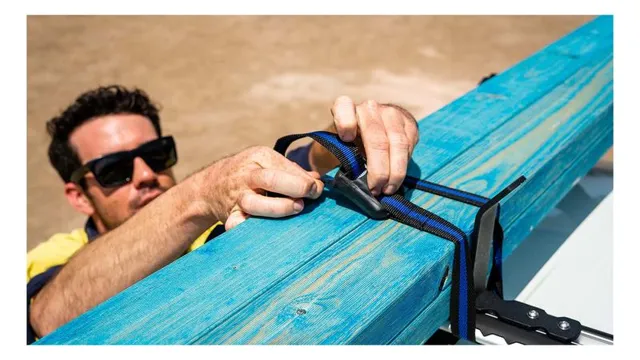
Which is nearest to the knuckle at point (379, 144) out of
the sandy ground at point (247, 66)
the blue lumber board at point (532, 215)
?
the blue lumber board at point (532, 215)

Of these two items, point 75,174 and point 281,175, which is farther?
point 75,174

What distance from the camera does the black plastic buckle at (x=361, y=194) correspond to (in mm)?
1441

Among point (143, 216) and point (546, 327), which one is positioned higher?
point (143, 216)

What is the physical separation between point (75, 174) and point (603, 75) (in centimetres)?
242

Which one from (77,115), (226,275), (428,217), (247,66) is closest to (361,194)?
(428,217)

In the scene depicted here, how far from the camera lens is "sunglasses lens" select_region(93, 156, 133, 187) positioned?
2979mm

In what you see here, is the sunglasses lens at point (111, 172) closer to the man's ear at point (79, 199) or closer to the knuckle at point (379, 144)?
the man's ear at point (79, 199)

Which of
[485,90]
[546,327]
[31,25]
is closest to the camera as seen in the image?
[546,327]

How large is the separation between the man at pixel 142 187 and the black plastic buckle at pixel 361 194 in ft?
0.09

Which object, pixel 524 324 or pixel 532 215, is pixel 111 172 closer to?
pixel 532 215

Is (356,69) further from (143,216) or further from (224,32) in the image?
(143,216)

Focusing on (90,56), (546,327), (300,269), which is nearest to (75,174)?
(300,269)

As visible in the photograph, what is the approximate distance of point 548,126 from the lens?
1951 mm

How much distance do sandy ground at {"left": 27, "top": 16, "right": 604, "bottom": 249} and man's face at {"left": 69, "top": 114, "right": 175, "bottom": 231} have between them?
2.01 metres
